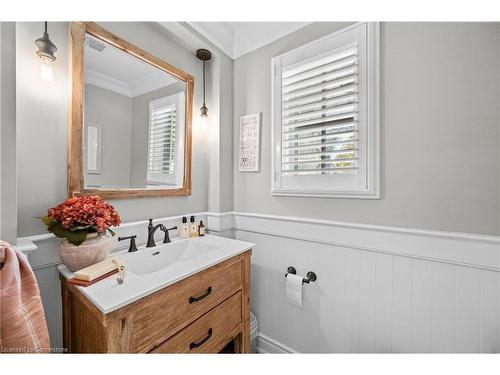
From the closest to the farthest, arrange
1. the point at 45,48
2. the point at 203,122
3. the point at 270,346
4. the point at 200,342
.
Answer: the point at 45,48
the point at 200,342
the point at 270,346
the point at 203,122

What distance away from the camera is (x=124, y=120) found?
1.24m

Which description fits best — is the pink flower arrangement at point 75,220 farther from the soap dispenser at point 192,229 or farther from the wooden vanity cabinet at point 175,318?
the soap dispenser at point 192,229

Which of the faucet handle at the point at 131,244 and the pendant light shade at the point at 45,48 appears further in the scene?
the faucet handle at the point at 131,244

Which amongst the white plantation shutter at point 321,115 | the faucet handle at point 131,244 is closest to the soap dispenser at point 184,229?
the faucet handle at point 131,244

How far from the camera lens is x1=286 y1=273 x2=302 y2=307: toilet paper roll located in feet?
4.40

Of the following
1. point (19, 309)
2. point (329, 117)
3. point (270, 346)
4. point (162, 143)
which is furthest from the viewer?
point (270, 346)

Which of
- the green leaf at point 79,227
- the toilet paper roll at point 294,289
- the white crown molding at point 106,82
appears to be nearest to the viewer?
the green leaf at point 79,227

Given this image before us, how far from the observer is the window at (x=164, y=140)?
54.2 inches

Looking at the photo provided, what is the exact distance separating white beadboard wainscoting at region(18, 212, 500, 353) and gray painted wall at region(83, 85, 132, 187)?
290mm

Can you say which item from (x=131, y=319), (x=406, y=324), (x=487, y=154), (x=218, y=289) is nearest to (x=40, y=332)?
(x=131, y=319)

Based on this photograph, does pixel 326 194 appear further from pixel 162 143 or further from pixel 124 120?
pixel 124 120

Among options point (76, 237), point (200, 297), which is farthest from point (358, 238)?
point (76, 237)

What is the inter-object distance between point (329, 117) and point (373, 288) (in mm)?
1032

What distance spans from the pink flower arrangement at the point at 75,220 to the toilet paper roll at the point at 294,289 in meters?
1.10
